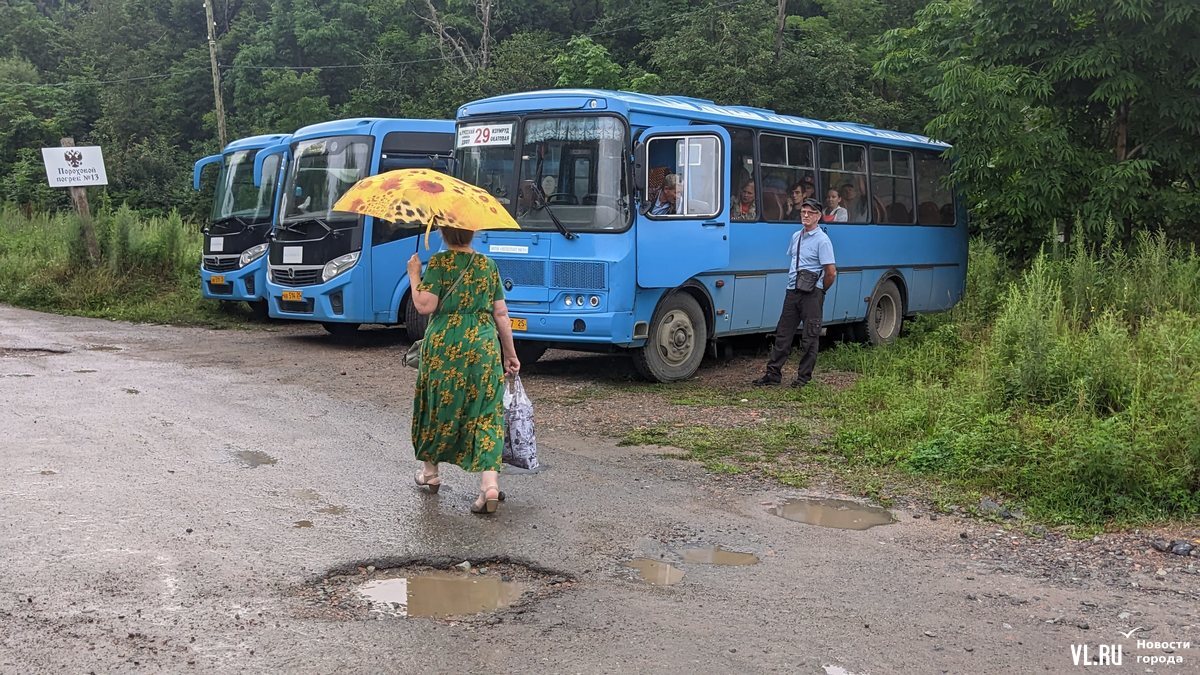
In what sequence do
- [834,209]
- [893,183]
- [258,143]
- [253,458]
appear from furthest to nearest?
[258,143] < [893,183] < [834,209] < [253,458]

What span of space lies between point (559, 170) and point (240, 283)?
7765 millimetres

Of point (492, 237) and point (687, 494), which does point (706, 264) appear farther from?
point (687, 494)

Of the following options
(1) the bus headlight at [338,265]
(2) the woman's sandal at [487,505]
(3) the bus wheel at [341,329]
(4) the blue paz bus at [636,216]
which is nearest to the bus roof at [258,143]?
(3) the bus wheel at [341,329]

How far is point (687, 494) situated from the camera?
7160 millimetres

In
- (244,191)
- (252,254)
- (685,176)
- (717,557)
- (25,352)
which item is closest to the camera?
(717,557)

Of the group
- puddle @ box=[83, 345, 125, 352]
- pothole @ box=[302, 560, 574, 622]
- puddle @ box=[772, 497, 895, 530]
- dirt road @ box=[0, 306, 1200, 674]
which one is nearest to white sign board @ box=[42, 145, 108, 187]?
puddle @ box=[83, 345, 125, 352]

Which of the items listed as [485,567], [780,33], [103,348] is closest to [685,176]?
[485,567]

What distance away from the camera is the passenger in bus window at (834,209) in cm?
1401

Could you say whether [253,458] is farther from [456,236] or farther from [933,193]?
[933,193]

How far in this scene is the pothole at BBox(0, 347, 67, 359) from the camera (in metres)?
13.1

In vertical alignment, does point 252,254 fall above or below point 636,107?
below

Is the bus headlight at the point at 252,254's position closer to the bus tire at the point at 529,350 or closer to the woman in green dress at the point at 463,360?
the bus tire at the point at 529,350

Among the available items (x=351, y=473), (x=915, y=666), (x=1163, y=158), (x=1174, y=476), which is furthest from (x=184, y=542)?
(x=1163, y=158)

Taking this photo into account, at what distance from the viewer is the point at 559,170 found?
11484 mm
